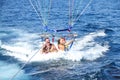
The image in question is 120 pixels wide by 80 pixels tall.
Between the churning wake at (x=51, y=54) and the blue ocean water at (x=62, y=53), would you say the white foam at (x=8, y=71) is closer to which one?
the blue ocean water at (x=62, y=53)

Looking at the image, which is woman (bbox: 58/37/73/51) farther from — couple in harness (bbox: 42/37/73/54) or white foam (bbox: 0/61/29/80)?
white foam (bbox: 0/61/29/80)

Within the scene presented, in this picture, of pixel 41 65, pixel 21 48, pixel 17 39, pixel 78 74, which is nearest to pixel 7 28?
pixel 17 39

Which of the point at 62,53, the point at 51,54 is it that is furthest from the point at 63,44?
the point at 51,54

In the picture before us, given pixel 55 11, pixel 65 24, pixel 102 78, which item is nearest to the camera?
pixel 102 78

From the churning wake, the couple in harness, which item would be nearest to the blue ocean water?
the churning wake

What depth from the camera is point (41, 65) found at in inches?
826

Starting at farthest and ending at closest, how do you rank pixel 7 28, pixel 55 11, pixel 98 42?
pixel 55 11
pixel 7 28
pixel 98 42

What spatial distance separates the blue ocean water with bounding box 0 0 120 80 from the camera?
1923cm

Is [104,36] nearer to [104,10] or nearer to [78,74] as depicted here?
[78,74]

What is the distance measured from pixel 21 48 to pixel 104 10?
2884 centimetres

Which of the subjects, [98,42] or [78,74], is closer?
[78,74]

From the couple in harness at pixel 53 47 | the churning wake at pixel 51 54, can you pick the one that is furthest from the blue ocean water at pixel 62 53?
the couple in harness at pixel 53 47

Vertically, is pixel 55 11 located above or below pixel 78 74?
above

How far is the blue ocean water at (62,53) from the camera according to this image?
19.2 metres
